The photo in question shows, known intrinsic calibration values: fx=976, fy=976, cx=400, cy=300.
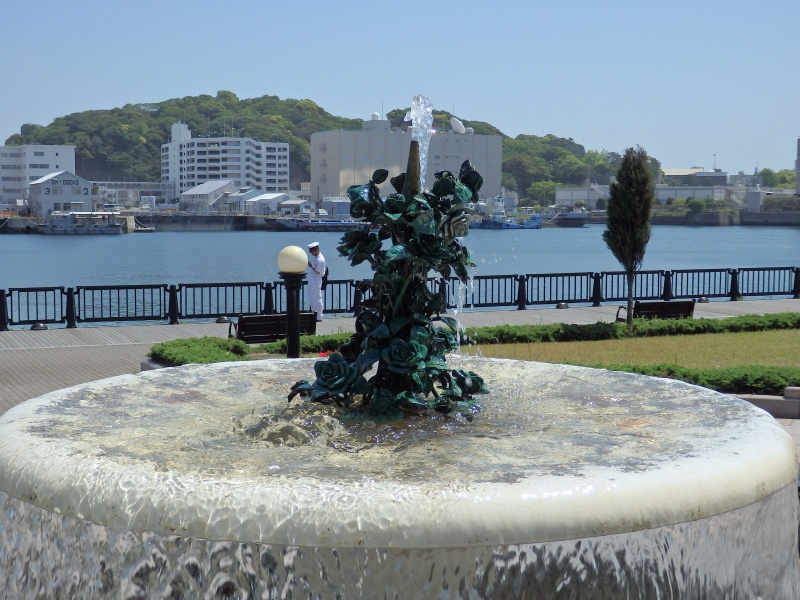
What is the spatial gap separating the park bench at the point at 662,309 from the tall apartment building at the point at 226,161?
6322 inches

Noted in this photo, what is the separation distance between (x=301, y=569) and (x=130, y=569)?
83 centimetres

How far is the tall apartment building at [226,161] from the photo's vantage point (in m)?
177

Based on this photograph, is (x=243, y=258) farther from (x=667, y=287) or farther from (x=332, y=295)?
(x=332, y=295)

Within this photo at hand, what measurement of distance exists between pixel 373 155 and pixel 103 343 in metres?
99.6

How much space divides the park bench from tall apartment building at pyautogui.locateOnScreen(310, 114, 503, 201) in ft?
273

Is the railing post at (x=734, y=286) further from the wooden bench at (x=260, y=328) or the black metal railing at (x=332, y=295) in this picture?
the wooden bench at (x=260, y=328)

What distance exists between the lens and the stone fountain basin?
14.0 feet

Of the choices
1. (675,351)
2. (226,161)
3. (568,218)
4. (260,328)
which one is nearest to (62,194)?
(226,161)

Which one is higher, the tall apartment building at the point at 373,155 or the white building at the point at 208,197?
the tall apartment building at the point at 373,155

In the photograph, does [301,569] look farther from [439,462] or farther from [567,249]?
[567,249]

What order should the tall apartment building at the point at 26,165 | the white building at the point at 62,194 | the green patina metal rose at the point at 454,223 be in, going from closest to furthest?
the green patina metal rose at the point at 454,223, the white building at the point at 62,194, the tall apartment building at the point at 26,165

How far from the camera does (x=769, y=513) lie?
199 inches

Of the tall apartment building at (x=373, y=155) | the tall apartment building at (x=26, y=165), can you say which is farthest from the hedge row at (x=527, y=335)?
the tall apartment building at (x=26, y=165)

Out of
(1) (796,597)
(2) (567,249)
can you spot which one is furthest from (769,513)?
(2) (567,249)
